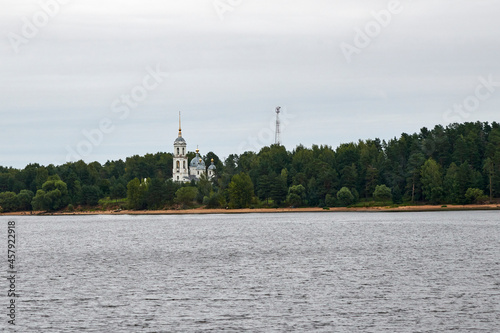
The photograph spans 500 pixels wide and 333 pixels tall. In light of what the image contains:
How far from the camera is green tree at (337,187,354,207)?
188250 millimetres

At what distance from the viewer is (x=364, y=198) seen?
19875cm

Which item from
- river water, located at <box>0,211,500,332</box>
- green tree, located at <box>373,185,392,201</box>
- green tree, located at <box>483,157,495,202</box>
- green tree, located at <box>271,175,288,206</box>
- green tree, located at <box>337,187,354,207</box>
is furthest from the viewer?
green tree, located at <box>271,175,288,206</box>

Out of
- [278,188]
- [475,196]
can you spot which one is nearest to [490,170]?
[475,196]

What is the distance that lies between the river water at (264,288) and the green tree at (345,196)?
100 metres

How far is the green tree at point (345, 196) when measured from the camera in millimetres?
188250

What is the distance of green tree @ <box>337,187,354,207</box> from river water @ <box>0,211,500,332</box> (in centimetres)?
10020

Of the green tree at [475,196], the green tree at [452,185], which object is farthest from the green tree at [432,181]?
the green tree at [475,196]

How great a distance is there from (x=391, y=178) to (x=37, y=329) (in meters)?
158

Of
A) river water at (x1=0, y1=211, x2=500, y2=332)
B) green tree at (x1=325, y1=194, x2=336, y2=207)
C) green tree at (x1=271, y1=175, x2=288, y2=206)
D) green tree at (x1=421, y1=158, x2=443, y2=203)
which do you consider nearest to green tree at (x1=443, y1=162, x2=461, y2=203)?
green tree at (x1=421, y1=158, x2=443, y2=203)

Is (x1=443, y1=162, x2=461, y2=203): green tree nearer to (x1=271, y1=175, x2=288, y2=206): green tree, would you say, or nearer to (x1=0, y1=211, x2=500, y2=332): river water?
(x1=271, y1=175, x2=288, y2=206): green tree

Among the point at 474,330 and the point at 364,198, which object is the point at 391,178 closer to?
the point at 364,198

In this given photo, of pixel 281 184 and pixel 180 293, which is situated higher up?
pixel 281 184

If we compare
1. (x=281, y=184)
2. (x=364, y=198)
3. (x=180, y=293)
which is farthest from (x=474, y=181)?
(x=180, y=293)

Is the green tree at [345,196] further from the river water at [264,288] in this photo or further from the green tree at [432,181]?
the river water at [264,288]
